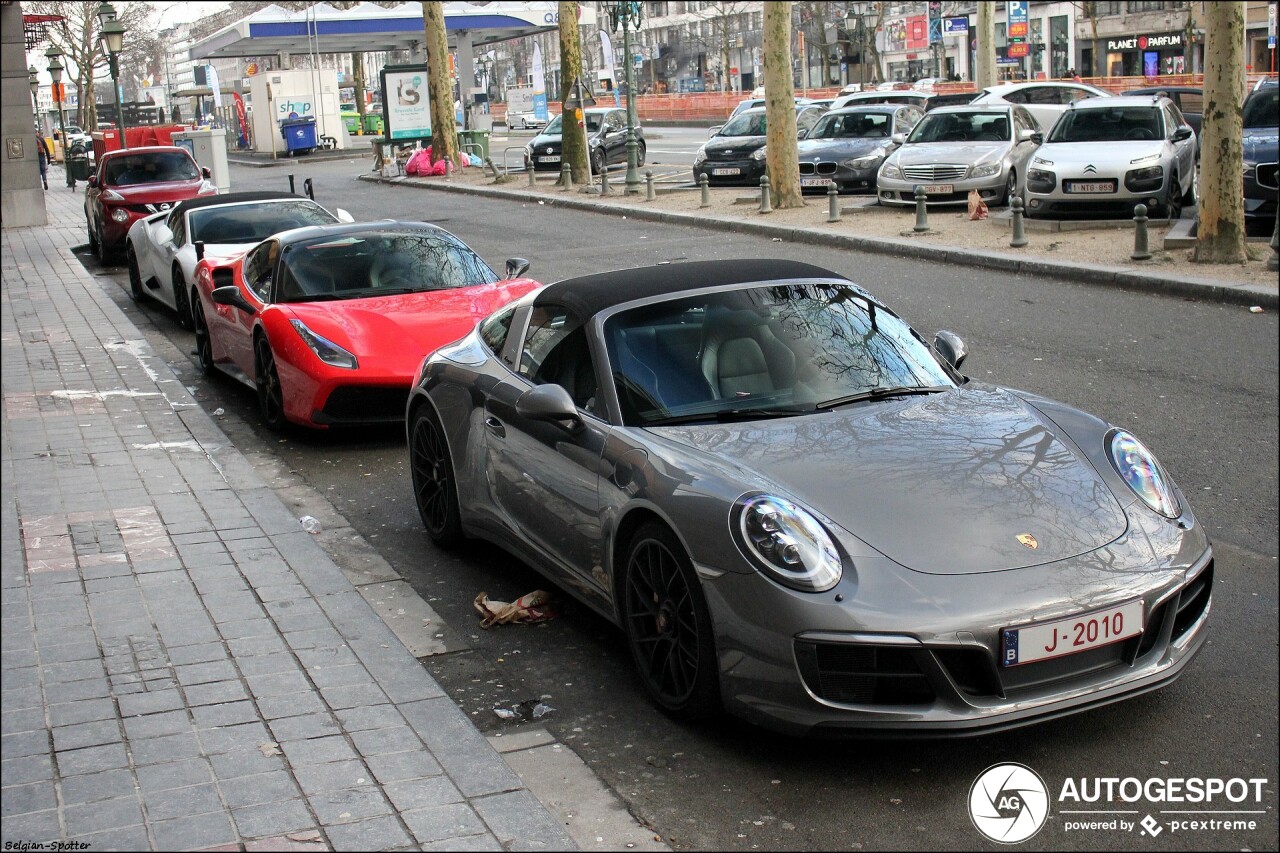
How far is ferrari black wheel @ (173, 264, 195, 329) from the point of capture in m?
14.3

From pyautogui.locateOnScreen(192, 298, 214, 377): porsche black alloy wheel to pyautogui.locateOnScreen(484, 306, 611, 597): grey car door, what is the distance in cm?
640

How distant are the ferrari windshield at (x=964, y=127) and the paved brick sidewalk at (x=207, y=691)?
16068mm

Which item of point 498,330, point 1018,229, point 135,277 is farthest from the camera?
point 135,277

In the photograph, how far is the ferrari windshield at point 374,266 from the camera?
9.80 meters

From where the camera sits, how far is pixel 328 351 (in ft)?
29.2

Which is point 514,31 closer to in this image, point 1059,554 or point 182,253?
point 182,253

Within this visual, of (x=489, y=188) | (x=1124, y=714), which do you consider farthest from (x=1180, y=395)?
(x=489, y=188)

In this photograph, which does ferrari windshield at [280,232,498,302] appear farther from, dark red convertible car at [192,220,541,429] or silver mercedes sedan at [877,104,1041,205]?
silver mercedes sedan at [877,104,1041,205]

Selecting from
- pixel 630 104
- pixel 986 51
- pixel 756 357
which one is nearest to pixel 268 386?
pixel 756 357

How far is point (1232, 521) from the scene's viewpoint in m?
6.38

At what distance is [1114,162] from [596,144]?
2059 cm

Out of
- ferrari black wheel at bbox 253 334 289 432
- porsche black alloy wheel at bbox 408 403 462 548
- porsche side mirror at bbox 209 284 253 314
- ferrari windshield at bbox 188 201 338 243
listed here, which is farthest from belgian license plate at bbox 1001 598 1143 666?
ferrari windshield at bbox 188 201 338 243

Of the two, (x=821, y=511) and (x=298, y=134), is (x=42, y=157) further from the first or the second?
(x=821, y=511)

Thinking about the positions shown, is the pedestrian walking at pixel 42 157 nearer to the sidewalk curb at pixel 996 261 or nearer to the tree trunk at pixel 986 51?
the sidewalk curb at pixel 996 261
